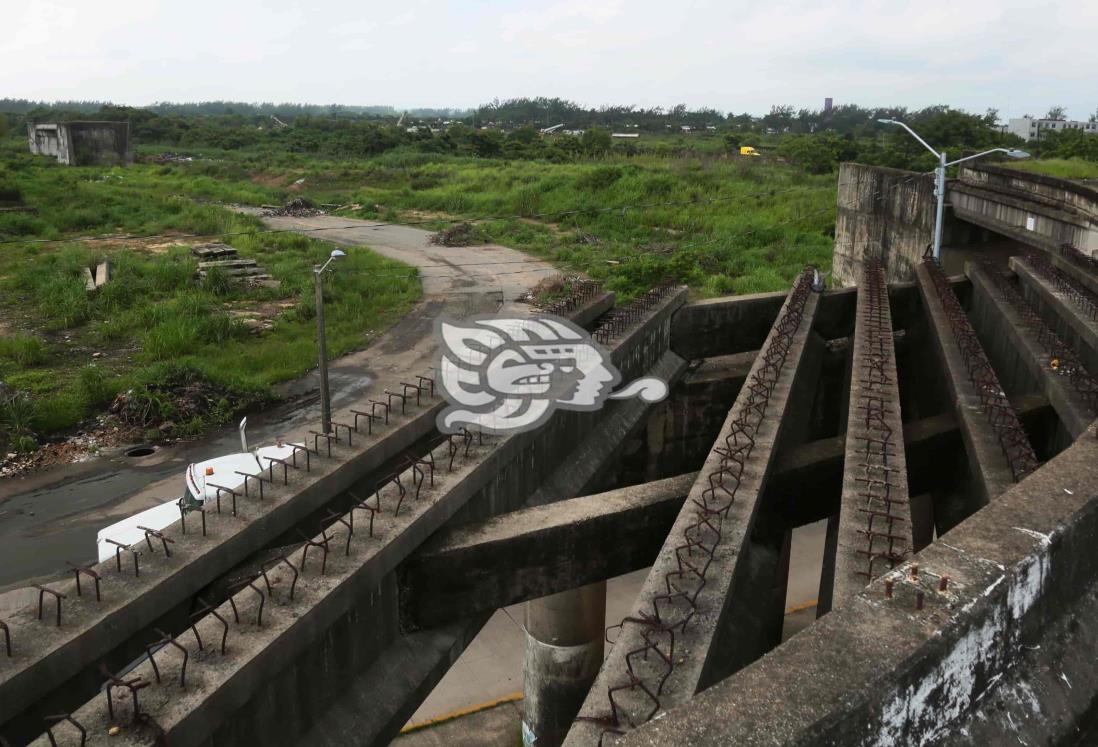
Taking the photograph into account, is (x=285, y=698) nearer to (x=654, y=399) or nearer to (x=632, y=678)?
(x=632, y=678)

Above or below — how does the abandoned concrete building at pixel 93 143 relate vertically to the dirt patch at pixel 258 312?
above

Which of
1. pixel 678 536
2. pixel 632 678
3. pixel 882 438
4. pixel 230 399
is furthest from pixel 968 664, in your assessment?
pixel 230 399

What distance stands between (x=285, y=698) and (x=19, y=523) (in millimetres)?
10294

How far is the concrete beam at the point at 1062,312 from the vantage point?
30.5 feet

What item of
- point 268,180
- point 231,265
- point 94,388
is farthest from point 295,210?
point 94,388

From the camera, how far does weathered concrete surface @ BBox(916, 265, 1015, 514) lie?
21.7 ft

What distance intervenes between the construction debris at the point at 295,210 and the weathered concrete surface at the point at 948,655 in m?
41.3

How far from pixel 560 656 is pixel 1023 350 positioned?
619 cm

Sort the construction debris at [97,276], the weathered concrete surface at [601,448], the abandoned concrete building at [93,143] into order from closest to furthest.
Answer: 1. the weathered concrete surface at [601,448]
2. the construction debris at [97,276]
3. the abandoned concrete building at [93,143]

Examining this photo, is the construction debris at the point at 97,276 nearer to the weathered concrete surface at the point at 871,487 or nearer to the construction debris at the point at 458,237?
the construction debris at the point at 458,237

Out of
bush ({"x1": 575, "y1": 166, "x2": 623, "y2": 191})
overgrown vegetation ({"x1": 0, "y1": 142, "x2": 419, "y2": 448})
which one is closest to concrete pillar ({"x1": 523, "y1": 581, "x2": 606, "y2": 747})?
overgrown vegetation ({"x1": 0, "y1": 142, "x2": 419, "y2": 448})

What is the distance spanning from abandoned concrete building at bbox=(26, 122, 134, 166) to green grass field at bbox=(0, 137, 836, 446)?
3900mm

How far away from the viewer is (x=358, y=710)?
5.70 m

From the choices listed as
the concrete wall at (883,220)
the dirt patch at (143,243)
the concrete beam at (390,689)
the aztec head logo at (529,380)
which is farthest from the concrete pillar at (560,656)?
the dirt patch at (143,243)
